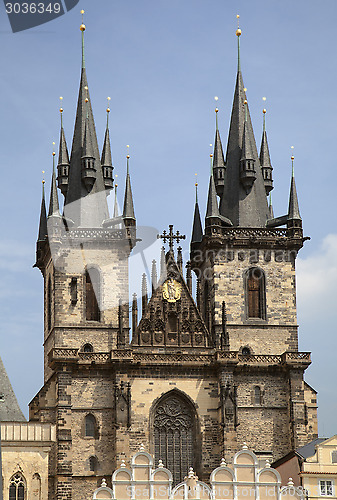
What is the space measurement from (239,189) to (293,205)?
118 inches

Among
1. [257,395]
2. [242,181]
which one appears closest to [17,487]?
[257,395]

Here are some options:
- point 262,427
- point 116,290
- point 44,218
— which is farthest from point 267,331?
point 44,218

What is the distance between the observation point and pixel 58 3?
8.40 m

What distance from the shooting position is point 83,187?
4828 cm

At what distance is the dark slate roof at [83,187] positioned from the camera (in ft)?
156

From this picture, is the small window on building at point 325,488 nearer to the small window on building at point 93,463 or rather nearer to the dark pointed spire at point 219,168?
the small window on building at point 93,463

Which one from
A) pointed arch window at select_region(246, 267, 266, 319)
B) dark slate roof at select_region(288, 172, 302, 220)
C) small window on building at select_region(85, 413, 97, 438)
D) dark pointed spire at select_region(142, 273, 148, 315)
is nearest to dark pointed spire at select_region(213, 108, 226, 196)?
dark slate roof at select_region(288, 172, 302, 220)

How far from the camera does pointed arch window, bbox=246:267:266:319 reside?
46594mm

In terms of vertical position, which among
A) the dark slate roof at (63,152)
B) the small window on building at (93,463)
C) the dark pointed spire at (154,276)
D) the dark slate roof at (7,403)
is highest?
the dark slate roof at (63,152)

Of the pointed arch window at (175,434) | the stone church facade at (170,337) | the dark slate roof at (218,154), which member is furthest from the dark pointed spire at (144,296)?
the dark slate roof at (218,154)

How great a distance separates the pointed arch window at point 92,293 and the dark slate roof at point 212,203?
21.4 feet

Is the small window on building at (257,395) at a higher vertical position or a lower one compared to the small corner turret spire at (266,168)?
lower

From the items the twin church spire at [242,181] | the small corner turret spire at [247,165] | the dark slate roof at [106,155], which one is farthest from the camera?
the dark slate roof at [106,155]

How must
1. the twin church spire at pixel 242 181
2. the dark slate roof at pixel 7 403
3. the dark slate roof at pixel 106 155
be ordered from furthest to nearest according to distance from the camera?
1. the dark slate roof at pixel 106 155
2. the twin church spire at pixel 242 181
3. the dark slate roof at pixel 7 403
